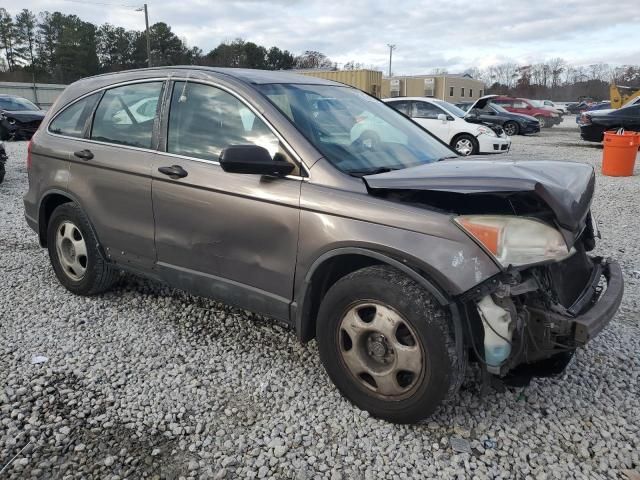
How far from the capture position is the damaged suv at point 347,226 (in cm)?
244

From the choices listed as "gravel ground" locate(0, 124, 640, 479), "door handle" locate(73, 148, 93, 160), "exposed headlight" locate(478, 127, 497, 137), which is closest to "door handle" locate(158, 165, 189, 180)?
"door handle" locate(73, 148, 93, 160)

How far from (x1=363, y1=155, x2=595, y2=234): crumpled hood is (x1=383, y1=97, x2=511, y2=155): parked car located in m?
10.7

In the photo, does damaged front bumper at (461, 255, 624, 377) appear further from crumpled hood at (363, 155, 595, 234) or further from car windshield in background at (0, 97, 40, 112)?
car windshield in background at (0, 97, 40, 112)

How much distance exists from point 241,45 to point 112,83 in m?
70.8

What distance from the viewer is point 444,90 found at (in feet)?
205

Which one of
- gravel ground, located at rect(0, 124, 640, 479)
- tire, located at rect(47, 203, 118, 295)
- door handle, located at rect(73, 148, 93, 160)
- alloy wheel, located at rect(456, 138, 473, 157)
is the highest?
door handle, located at rect(73, 148, 93, 160)

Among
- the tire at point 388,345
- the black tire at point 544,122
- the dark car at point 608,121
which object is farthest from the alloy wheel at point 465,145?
the black tire at point 544,122

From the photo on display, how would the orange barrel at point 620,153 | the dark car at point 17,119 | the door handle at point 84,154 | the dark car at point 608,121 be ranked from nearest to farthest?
the door handle at point 84,154 → the orange barrel at point 620,153 → the dark car at point 608,121 → the dark car at point 17,119

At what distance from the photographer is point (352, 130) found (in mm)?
3291

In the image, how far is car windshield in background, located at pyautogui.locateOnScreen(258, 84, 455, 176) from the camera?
9.92 feet

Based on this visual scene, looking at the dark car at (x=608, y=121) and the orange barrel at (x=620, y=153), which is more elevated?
the dark car at (x=608, y=121)

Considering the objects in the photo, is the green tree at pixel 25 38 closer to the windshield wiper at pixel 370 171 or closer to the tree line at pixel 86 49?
the tree line at pixel 86 49

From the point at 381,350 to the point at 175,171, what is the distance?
1725 mm

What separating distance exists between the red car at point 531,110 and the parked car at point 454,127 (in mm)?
14355
